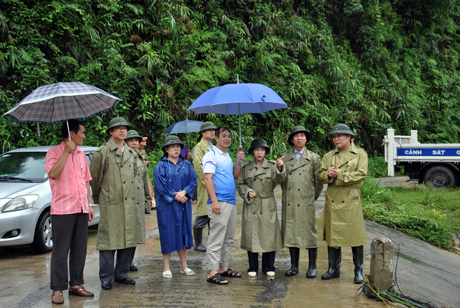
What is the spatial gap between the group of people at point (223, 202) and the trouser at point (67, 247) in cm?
2

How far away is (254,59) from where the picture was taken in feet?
57.9

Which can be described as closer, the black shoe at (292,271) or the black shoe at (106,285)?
the black shoe at (106,285)

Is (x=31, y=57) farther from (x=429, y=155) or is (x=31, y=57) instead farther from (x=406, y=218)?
(x=429, y=155)

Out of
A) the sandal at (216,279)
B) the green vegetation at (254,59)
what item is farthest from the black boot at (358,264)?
the green vegetation at (254,59)

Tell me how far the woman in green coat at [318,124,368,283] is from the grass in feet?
15.8

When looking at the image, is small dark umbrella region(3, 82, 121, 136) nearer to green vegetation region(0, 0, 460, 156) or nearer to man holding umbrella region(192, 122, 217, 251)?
man holding umbrella region(192, 122, 217, 251)

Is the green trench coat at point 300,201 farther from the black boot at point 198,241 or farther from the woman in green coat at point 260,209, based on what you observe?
the black boot at point 198,241

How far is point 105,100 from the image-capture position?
5090 mm

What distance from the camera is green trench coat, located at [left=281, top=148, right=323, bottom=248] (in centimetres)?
562

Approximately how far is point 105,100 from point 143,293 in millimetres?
2273

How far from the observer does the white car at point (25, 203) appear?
253 inches

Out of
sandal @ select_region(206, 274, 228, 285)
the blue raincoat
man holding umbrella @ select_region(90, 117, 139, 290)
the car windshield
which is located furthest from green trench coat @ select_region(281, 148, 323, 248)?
the car windshield

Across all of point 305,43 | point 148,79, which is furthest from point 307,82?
point 148,79

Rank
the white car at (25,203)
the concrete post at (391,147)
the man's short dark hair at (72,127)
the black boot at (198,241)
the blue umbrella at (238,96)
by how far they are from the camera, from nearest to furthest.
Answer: the man's short dark hair at (72,127) → the blue umbrella at (238,96) → the white car at (25,203) → the black boot at (198,241) → the concrete post at (391,147)
